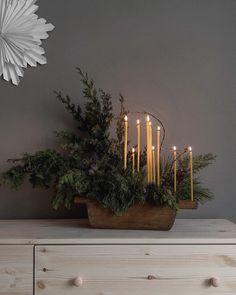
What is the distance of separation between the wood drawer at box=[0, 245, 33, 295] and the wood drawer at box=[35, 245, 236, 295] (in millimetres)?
26

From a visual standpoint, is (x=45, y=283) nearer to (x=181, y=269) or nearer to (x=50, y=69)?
(x=181, y=269)

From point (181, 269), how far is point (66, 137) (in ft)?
2.06

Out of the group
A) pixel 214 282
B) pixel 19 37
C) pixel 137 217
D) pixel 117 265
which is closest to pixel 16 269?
pixel 117 265

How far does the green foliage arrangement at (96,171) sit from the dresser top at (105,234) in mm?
87

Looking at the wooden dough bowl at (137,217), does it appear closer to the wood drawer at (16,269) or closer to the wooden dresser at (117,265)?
the wooden dresser at (117,265)

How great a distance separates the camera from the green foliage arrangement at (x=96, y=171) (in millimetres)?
1118

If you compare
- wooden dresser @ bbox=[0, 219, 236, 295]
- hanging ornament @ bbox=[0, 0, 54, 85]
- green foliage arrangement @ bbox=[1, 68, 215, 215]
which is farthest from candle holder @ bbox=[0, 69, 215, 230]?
hanging ornament @ bbox=[0, 0, 54, 85]

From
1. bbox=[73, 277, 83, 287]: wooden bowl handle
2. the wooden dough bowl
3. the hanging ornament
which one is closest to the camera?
bbox=[73, 277, 83, 287]: wooden bowl handle

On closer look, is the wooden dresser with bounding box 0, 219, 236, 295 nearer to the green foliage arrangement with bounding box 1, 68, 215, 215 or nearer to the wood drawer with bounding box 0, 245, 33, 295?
the wood drawer with bounding box 0, 245, 33, 295

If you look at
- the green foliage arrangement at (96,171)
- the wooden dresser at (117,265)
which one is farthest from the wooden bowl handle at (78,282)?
the green foliage arrangement at (96,171)

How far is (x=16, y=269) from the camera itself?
1.04m

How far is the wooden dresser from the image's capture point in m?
1.04

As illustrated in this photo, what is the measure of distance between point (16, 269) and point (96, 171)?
1.27ft

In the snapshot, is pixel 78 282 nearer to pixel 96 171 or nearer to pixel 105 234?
pixel 105 234
